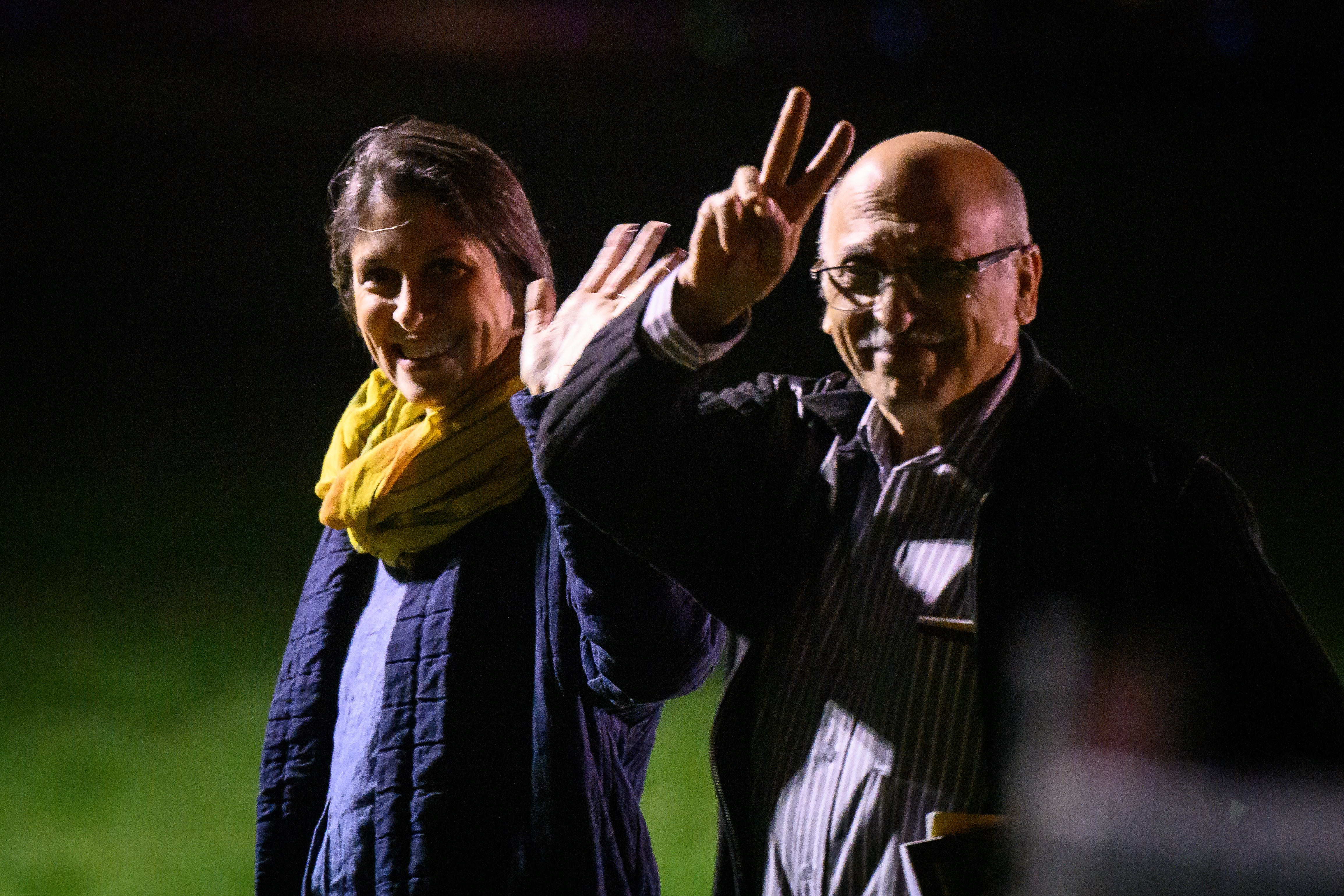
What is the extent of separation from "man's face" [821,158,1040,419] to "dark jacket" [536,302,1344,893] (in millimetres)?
69

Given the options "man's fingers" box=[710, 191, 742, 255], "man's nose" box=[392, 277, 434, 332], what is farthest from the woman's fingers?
"man's fingers" box=[710, 191, 742, 255]

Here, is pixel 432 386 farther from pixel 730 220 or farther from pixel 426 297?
pixel 730 220

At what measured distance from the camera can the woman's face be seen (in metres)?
1.54

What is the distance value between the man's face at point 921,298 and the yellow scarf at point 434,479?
491 mm

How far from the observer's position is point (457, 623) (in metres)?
1.44

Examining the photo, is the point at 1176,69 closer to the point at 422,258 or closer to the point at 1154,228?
the point at 1154,228

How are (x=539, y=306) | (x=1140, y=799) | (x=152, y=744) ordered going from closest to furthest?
(x=1140, y=799)
(x=539, y=306)
(x=152, y=744)

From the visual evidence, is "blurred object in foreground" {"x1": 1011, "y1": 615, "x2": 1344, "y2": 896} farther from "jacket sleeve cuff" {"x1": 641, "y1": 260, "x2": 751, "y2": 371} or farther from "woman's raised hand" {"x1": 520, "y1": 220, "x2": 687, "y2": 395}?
"woman's raised hand" {"x1": 520, "y1": 220, "x2": 687, "y2": 395}

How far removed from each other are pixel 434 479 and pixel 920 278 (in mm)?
667

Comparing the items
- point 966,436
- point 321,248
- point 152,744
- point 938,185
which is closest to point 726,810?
point 966,436

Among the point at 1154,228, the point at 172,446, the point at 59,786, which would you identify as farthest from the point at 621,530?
the point at 172,446

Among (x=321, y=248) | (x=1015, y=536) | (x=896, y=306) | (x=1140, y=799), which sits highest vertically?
(x=321, y=248)

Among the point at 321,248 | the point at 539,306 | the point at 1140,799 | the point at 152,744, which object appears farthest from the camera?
the point at 152,744

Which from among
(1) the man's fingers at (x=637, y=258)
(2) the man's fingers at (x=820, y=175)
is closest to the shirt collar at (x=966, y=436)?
(2) the man's fingers at (x=820, y=175)
